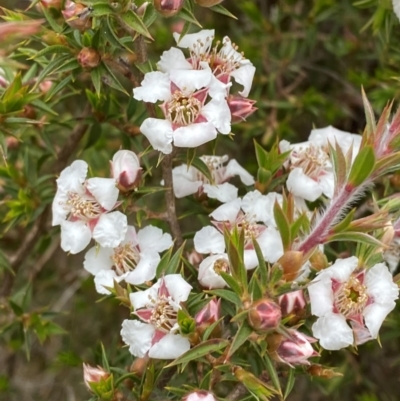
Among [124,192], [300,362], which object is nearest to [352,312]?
[300,362]

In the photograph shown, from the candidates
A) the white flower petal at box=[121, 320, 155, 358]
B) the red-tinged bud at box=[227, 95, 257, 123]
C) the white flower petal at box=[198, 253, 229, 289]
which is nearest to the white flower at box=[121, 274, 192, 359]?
the white flower petal at box=[121, 320, 155, 358]

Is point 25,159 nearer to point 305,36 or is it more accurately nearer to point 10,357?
point 10,357

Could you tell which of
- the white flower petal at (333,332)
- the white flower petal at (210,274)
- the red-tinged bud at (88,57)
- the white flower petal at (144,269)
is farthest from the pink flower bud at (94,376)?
the red-tinged bud at (88,57)

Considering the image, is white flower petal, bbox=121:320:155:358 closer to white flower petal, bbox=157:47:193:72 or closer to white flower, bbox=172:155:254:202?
white flower, bbox=172:155:254:202

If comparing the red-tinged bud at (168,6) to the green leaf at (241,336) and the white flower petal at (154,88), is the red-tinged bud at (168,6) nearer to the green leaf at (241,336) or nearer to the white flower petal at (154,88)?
the white flower petal at (154,88)

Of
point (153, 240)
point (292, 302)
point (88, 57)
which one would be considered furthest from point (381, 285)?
point (88, 57)
